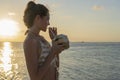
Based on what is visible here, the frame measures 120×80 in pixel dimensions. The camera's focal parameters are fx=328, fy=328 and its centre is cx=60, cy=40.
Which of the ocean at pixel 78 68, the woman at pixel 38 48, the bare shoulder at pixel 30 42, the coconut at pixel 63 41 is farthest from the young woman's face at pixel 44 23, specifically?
the ocean at pixel 78 68

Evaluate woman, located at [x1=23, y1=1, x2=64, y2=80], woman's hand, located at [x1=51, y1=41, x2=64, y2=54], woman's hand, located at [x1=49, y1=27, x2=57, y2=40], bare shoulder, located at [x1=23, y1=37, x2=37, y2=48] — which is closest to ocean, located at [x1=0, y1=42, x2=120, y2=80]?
woman's hand, located at [x1=49, y1=27, x2=57, y2=40]

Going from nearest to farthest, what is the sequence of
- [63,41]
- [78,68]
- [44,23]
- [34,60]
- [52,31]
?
[63,41]
[34,60]
[44,23]
[52,31]
[78,68]

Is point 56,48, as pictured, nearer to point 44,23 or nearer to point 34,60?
point 34,60

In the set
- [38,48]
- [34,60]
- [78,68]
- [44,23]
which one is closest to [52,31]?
[44,23]

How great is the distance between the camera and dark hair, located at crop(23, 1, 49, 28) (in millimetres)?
3543

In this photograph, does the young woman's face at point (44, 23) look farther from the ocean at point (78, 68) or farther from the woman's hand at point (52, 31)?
the ocean at point (78, 68)

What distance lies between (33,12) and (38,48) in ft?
1.31

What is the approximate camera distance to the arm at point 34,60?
3.33 meters

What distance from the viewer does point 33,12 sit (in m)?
3.54

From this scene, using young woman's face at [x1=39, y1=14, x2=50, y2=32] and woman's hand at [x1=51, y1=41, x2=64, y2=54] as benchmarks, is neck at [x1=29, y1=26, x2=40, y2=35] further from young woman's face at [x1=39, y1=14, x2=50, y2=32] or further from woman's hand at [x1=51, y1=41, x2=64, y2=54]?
woman's hand at [x1=51, y1=41, x2=64, y2=54]

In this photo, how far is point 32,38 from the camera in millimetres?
3492

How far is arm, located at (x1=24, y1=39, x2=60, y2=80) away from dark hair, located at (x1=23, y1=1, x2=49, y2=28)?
0.26 meters

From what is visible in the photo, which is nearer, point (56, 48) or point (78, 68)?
point (56, 48)

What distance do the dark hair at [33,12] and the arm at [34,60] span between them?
26 centimetres
